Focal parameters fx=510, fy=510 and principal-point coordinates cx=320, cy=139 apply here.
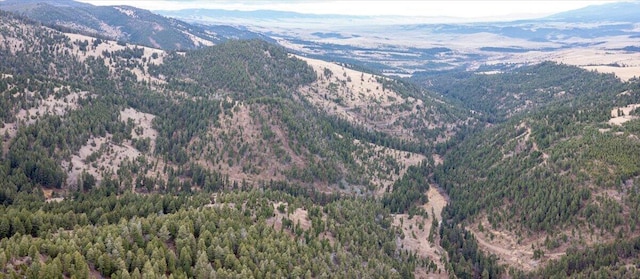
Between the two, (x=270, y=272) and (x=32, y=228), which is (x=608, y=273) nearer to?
(x=270, y=272)

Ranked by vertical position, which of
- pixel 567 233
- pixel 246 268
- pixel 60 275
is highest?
pixel 60 275

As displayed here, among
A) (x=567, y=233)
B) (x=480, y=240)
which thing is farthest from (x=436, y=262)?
(x=567, y=233)

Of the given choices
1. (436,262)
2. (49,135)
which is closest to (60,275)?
(436,262)

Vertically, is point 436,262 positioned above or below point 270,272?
below

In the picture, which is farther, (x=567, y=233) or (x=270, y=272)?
(x=567, y=233)

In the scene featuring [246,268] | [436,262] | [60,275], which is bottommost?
[436,262]

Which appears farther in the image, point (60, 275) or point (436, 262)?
point (436, 262)

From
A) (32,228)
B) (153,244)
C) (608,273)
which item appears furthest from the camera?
(608,273)

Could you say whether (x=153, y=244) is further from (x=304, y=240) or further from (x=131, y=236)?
(x=304, y=240)

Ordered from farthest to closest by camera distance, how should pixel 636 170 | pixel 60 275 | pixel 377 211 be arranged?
pixel 377 211 < pixel 636 170 < pixel 60 275
